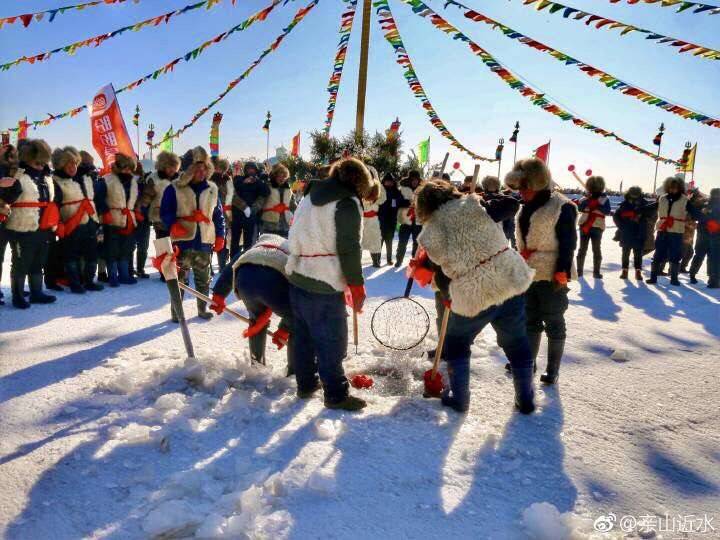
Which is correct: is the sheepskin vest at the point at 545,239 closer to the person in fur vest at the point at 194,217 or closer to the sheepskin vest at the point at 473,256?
the sheepskin vest at the point at 473,256

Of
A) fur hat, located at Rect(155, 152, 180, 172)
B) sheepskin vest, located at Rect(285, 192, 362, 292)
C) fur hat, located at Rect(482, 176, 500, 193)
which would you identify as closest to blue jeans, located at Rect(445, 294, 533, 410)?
sheepskin vest, located at Rect(285, 192, 362, 292)

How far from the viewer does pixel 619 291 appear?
8258 millimetres

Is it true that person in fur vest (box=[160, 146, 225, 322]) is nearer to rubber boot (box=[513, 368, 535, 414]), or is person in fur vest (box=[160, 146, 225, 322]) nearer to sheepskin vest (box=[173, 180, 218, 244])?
sheepskin vest (box=[173, 180, 218, 244])

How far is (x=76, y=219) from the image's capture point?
21.1 feet

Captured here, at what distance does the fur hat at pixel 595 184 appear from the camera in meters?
8.16

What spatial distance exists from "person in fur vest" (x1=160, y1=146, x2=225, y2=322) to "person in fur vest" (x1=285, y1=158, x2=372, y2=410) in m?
2.60

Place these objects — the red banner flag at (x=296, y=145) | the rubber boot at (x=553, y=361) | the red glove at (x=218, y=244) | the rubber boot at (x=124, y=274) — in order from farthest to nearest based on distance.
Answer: the red banner flag at (x=296, y=145), the rubber boot at (x=124, y=274), the red glove at (x=218, y=244), the rubber boot at (x=553, y=361)

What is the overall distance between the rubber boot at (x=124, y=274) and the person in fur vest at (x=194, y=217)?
7.62ft

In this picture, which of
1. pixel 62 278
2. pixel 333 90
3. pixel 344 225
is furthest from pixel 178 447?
pixel 333 90

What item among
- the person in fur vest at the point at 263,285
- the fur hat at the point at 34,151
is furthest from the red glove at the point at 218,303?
the fur hat at the point at 34,151

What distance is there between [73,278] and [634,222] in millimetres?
9971

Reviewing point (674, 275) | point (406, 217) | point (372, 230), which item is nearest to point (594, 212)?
point (674, 275)

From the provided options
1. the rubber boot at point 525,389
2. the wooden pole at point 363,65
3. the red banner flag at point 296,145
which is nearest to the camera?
the rubber boot at point 525,389

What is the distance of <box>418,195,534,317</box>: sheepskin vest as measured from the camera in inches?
122
